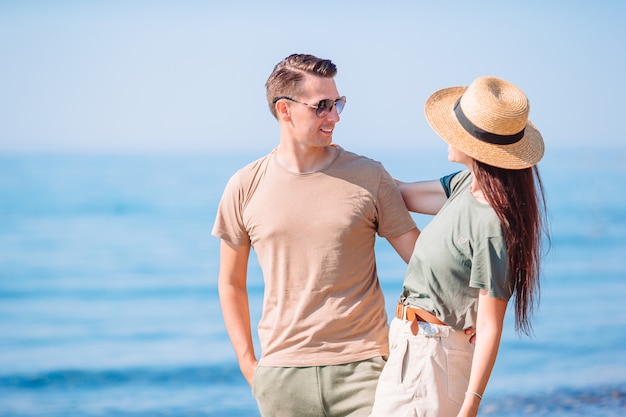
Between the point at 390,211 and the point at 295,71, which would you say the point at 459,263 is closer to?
the point at 390,211

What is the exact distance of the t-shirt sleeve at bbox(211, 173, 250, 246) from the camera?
3.41m

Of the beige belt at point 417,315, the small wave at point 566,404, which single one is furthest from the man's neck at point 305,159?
the small wave at point 566,404

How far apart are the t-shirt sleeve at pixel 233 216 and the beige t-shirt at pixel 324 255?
0.16ft

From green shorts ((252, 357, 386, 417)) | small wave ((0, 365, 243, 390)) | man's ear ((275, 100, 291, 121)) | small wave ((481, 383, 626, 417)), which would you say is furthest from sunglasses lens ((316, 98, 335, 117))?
small wave ((0, 365, 243, 390))

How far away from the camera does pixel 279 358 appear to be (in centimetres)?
329

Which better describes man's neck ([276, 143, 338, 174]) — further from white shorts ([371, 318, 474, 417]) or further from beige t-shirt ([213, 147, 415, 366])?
white shorts ([371, 318, 474, 417])

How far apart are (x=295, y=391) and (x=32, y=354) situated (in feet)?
32.5

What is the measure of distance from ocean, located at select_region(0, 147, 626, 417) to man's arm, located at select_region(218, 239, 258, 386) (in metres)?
1.34

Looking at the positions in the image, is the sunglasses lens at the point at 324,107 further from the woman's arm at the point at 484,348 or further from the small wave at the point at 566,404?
the small wave at the point at 566,404

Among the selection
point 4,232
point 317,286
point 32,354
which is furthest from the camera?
point 4,232

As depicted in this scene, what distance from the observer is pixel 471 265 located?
2.81 metres

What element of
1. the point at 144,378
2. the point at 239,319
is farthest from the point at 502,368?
the point at 239,319

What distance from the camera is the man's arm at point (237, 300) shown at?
350cm

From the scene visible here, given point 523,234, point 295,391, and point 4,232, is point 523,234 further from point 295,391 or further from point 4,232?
point 4,232
